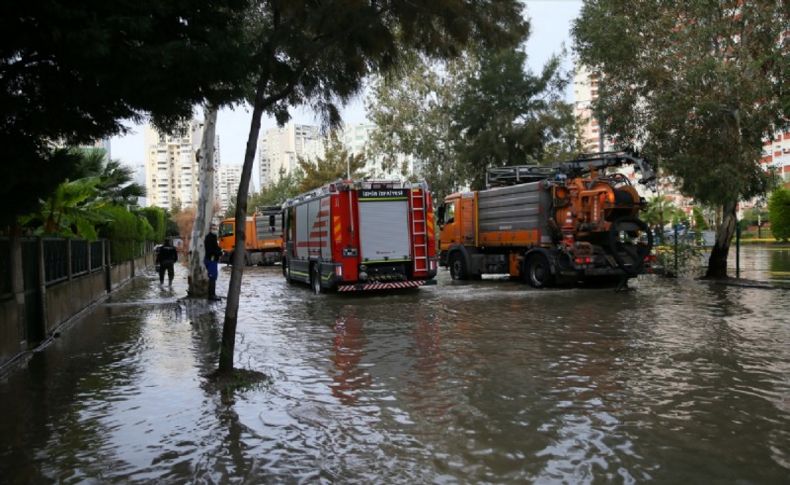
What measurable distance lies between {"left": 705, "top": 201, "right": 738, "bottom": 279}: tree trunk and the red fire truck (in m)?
8.34

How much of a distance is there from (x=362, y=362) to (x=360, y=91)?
3331 millimetres

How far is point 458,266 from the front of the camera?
2334 cm

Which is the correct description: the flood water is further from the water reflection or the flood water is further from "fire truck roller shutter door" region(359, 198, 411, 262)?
"fire truck roller shutter door" region(359, 198, 411, 262)

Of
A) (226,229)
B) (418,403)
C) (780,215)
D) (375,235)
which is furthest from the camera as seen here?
(780,215)

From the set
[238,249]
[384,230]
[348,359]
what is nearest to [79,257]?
[384,230]

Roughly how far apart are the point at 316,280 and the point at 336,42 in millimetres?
11991

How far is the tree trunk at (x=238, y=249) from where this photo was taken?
7.80 m

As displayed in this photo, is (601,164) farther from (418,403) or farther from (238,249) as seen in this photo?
(418,403)

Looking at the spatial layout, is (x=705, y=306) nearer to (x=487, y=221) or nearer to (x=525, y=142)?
(x=487, y=221)

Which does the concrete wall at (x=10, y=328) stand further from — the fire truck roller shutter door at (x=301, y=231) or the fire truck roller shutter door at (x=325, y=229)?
the fire truck roller shutter door at (x=301, y=231)

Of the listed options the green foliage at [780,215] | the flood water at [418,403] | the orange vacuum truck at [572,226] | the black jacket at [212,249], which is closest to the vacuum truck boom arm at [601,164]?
the orange vacuum truck at [572,226]

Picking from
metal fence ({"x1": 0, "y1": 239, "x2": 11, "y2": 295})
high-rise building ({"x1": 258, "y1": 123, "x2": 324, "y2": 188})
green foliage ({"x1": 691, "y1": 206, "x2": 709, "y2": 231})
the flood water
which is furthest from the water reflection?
high-rise building ({"x1": 258, "y1": 123, "x2": 324, "y2": 188})

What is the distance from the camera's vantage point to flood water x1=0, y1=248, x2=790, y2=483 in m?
5.02

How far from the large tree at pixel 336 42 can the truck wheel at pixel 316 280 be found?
10836 millimetres
